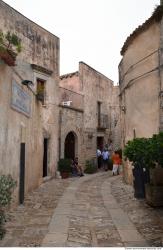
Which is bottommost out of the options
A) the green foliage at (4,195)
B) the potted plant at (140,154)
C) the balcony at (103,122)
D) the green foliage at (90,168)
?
the green foliage at (90,168)

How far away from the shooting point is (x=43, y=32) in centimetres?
1702

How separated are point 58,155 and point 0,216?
1310cm

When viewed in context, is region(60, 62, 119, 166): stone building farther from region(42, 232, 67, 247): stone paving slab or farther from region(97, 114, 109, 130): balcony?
region(42, 232, 67, 247): stone paving slab

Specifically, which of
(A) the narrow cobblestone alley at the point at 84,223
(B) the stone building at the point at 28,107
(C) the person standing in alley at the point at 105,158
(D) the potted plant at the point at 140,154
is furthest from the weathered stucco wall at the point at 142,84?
(C) the person standing in alley at the point at 105,158

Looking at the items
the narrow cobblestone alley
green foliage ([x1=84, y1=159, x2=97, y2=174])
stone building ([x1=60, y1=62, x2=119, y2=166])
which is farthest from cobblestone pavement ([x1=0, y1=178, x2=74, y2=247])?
green foliage ([x1=84, y1=159, x2=97, y2=174])

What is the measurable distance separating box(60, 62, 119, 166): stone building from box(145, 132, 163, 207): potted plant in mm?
9929

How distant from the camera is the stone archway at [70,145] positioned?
19.8 meters

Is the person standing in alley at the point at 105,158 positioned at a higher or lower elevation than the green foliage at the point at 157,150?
lower

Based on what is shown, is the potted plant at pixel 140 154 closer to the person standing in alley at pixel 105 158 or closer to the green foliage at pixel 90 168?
the green foliage at pixel 90 168

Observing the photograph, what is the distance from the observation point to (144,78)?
11938 mm

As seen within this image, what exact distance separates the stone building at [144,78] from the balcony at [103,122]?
9.32 meters

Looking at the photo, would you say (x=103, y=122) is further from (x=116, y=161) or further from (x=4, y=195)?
(x=4, y=195)

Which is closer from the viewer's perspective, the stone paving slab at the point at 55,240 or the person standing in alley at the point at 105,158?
the stone paving slab at the point at 55,240

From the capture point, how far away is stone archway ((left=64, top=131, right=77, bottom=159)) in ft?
64.8
